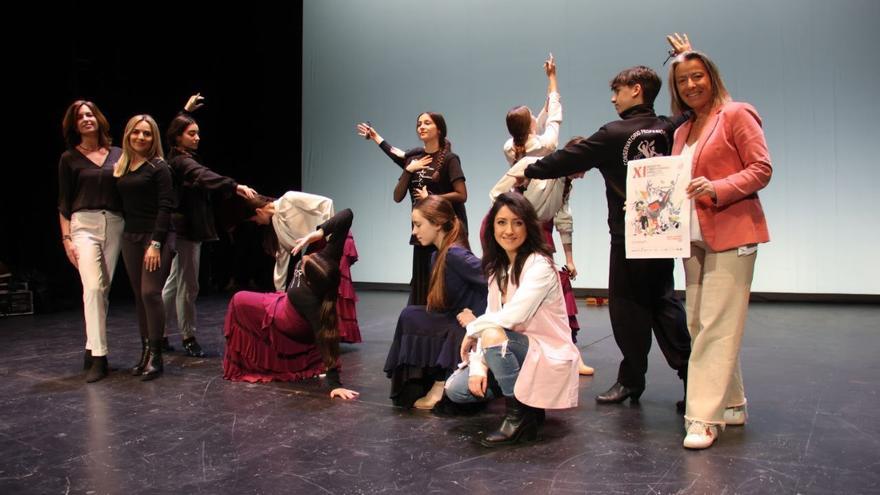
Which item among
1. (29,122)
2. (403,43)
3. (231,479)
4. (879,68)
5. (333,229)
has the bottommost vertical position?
(231,479)

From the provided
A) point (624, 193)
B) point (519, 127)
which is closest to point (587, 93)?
point (519, 127)

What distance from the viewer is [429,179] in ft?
12.2

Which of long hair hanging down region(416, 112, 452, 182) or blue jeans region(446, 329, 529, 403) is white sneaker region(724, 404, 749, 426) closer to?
blue jeans region(446, 329, 529, 403)

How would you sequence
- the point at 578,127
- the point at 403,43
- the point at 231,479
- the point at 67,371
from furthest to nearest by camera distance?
the point at 403,43 < the point at 578,127 < the point at 67,371 < the point at 231,479

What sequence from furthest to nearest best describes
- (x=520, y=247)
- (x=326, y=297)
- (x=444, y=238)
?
(x=326, y=297)
(x=444, y=238)
(x=520, y=247)

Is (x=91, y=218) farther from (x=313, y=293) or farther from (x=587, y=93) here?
(x=587, y=93)

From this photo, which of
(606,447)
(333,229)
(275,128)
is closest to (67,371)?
(333,229)

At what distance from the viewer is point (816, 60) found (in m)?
6.17

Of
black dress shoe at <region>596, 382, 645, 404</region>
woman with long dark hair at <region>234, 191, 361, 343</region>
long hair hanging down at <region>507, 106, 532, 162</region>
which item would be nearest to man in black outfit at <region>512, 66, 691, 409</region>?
black dress shoe at <region>596, 382, 645, 404</region>

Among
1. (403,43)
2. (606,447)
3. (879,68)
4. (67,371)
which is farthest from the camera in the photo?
(403,43)

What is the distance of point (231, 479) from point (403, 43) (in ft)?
20.2

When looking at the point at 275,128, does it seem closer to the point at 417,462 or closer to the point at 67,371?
the point at 67,371

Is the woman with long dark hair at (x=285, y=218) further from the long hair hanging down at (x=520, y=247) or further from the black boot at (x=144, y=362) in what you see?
the long hair hanging down at (x=520, y=247)

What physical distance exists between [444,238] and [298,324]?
35.6 inches
